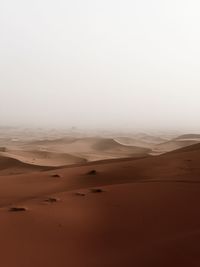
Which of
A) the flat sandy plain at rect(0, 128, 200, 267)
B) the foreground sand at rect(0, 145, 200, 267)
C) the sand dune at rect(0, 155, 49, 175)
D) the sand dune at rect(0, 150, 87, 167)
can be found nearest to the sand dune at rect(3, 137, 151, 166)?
the sand dune at rect(0, 150, 87, 167)

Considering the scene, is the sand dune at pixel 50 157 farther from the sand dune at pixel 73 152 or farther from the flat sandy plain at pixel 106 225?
the flat sandy plain at pixel 106 225

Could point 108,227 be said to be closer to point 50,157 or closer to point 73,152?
point 50,157

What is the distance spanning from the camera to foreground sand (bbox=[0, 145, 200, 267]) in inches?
169

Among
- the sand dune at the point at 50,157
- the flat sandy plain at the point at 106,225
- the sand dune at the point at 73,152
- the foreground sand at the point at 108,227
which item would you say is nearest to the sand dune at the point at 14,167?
the sand dune at the point at 73,152

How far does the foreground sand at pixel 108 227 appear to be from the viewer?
14.1ft

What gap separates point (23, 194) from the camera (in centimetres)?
883

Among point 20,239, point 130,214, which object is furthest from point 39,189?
point 20,239

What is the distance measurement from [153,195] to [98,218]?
5.16ft

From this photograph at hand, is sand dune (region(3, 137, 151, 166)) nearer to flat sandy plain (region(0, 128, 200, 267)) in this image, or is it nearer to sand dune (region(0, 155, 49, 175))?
sand dune (region(0, 155, 49, 175))

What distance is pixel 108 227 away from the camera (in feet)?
18.0

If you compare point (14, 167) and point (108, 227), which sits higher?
point (108, 227)

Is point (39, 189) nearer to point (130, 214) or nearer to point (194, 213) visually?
point (130, 214)

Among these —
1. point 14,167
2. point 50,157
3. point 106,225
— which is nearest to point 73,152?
point 50,157

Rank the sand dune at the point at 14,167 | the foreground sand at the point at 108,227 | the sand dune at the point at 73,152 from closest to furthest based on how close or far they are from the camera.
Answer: the foreground sand at the point at 108,227 → the sand dune at the point at 14,167 → the sand dune at the point at 73,152
